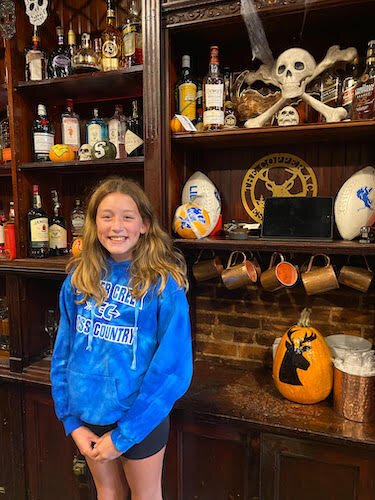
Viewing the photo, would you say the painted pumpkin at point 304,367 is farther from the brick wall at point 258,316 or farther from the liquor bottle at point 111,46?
the liquor bottle at point 111,46

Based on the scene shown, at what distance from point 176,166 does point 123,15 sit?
2.41 ft

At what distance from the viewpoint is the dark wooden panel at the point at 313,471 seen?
3.93ft

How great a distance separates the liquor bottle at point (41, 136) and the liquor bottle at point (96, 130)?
168mm

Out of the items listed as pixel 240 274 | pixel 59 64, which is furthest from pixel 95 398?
pixel 59 64

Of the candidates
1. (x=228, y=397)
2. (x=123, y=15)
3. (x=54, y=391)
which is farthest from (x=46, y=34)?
(x=228, y=397)

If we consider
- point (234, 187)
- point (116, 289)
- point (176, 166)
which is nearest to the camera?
point (116, 289)

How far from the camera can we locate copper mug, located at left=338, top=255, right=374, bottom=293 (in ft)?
4.46

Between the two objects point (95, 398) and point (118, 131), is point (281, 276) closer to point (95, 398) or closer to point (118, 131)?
point (95, 398)

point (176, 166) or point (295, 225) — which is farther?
point (176, 166)

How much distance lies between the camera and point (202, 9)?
1310 millimetres

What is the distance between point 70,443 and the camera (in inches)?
62.4

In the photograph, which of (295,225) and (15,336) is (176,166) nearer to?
(295,225)

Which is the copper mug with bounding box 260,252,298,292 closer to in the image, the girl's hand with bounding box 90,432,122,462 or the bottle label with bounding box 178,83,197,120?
the bottle label with bounding box 178,83,197,120

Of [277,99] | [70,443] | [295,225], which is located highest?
[277,99]
